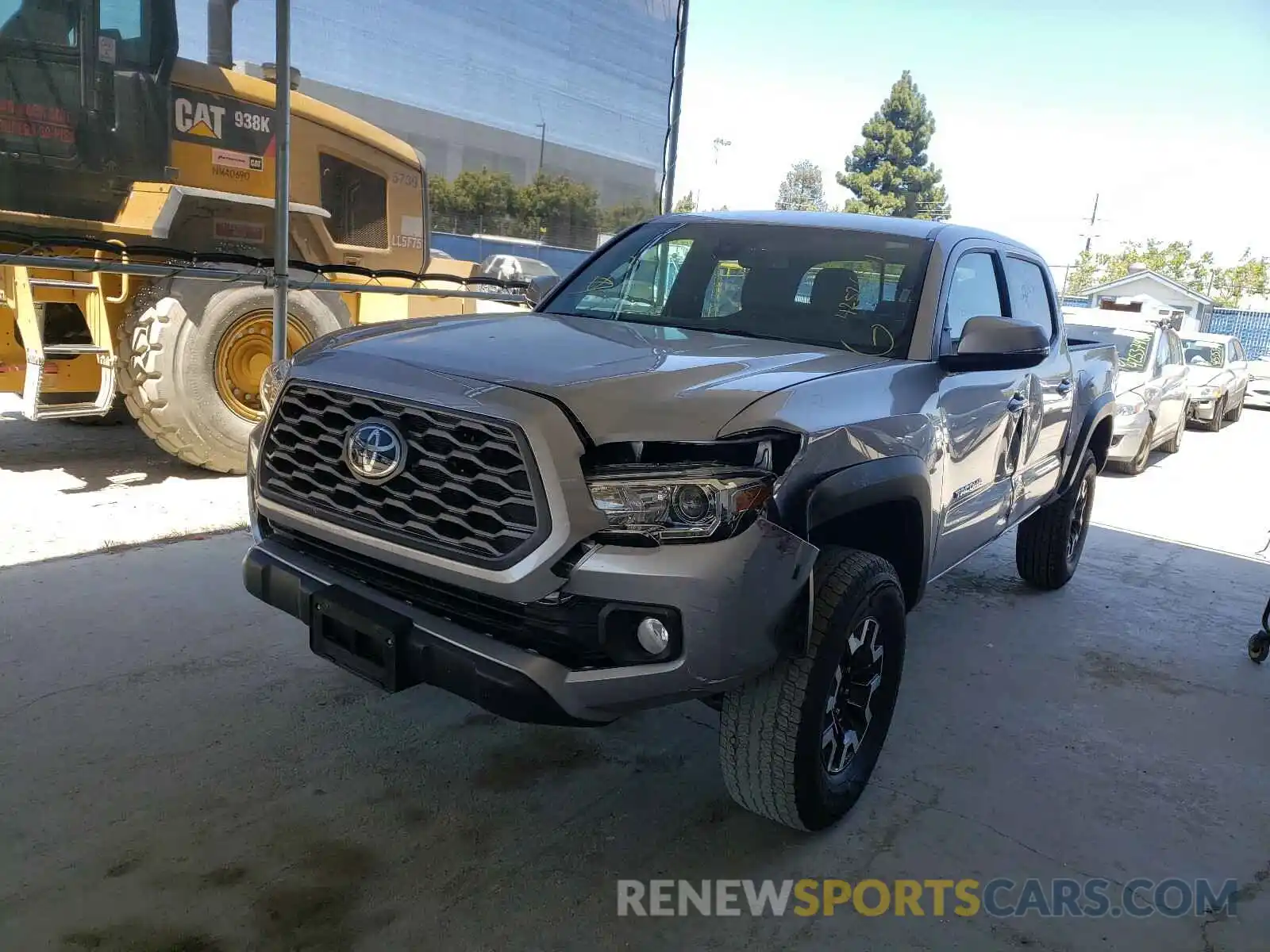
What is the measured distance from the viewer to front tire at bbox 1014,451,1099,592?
5.27 metres

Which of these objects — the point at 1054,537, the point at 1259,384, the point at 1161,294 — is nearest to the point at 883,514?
the point at 1054,537

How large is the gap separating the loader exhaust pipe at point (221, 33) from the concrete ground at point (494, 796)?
11.6 feet

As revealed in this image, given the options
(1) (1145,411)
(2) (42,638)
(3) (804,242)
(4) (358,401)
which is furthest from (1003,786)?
(1) (1145,411)

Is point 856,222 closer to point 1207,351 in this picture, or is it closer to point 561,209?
point 561,209

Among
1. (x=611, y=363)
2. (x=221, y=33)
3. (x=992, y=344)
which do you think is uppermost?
(x=221, y=33)

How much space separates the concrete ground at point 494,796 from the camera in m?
2.42

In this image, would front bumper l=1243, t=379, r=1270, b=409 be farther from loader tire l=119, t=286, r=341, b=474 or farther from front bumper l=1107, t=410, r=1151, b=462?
loader tire l=119, t=286, r=341, b=474

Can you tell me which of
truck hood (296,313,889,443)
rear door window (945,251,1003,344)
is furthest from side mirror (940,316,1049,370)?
truck hood (296,313,889,443)

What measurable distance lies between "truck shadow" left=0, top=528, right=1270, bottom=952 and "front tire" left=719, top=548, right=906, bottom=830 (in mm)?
201

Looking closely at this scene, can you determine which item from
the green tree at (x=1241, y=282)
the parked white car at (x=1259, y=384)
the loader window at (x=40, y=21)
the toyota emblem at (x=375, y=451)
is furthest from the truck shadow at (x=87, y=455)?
the green tree at (x=1241, y=282)

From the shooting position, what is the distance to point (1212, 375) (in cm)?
1384

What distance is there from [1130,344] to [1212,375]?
483 cm

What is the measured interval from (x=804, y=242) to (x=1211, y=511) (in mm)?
6465

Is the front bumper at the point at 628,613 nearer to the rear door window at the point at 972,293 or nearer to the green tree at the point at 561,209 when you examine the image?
the rear door window at the point at 972,293
